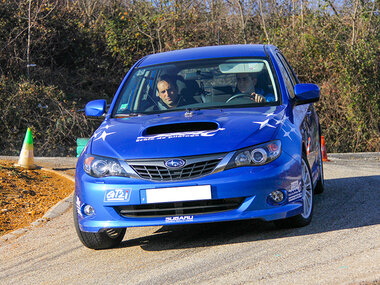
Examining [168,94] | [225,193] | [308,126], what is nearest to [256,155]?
[225,193]

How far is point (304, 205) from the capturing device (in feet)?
20.3

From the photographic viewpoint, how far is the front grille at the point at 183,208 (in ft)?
18.5

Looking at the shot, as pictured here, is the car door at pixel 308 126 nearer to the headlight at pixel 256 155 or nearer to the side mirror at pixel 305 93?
the side mirror at pixel 305 93

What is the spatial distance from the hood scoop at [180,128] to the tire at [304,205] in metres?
0.91

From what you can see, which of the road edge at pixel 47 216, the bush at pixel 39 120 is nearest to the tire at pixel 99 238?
the road edge at pixel 47 216

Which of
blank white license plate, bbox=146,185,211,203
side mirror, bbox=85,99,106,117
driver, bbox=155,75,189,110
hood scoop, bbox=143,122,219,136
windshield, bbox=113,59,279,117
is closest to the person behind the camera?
blank white license plate, bbox=146,185,211,203

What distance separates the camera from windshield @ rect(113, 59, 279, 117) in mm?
6926

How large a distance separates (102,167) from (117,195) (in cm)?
32

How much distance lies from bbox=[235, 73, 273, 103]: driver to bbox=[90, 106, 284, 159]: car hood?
0.97ft

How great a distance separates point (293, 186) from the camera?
19.1 ft

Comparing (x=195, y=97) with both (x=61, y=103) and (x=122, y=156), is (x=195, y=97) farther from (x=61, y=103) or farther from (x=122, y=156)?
(x=61, y=103)

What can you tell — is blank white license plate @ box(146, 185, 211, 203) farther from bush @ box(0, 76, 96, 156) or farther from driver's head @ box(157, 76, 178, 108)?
bush @ box(0, 76, 96, 156)

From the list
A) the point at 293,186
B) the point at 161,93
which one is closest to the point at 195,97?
the point at 161,93

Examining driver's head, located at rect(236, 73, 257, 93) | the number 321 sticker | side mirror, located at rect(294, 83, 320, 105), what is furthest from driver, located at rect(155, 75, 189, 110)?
the number 321 sticker
